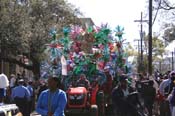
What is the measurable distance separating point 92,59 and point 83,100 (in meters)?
2.48

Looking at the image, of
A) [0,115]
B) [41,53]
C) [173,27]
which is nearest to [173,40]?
A: [173,27]

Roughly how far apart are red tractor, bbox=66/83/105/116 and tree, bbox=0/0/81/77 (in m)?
8.73

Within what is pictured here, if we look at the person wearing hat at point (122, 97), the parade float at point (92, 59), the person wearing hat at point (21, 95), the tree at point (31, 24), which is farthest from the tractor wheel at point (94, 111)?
the tree at point (31, 24)

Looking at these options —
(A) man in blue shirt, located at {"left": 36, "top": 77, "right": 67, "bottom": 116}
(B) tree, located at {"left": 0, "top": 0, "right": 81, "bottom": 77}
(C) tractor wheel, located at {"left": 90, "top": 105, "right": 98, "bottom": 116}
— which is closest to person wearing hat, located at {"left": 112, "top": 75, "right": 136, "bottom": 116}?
(A) man in blue shirt, located at {"left": 36, "top": 77, "right": 67, "bottom": 116}

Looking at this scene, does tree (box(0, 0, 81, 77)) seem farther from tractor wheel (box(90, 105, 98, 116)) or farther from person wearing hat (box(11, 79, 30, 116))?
tractor wheel (box(90, 105, 98, 116))

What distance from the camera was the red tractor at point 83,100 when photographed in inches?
740

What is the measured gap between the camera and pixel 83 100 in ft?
62.2

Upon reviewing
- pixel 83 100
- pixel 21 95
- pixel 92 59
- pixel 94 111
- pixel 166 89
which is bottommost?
pixel 94 111

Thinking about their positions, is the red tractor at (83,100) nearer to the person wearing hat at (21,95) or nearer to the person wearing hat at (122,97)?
the person wearing hat at (21,95)

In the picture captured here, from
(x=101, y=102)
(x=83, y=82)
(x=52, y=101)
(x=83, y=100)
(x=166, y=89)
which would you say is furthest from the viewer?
(x=101, y=102)

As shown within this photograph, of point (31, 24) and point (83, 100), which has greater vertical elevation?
point (31, 24)

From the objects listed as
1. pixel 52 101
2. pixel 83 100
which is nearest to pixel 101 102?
pixel 83 100

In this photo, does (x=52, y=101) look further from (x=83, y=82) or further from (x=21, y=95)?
(x=83, y=82)

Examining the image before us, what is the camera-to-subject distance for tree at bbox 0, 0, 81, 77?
2721cm
